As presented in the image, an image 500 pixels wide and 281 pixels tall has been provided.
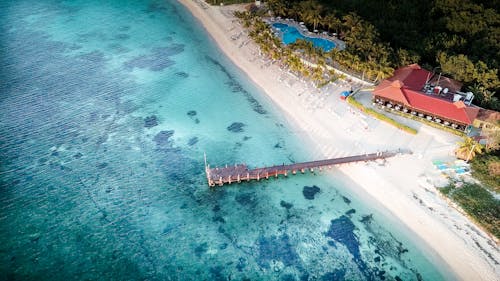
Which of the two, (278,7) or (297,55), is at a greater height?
(278,7)

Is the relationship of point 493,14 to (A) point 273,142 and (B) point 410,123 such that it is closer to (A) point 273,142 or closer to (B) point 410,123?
(B) point 410,123

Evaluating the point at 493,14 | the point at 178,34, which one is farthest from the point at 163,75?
the point at 493,14

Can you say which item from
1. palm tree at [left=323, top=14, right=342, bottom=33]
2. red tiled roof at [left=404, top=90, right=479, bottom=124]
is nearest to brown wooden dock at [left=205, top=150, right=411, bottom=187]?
red tiled roof at [left=404, top=90, right=479, bottom=124]

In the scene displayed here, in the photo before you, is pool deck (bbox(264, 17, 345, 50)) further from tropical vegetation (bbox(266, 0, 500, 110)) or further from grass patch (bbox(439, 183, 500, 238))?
grass patch (bbox(439, 183, 500, 238))

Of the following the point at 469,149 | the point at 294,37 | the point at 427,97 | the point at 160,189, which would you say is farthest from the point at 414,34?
the point at 160,189

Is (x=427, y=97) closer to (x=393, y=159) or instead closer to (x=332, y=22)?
(x=393, y=159)

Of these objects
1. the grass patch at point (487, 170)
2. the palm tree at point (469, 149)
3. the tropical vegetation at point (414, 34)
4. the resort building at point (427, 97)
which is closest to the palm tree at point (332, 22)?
the tropical vegetation at point (414, 34)

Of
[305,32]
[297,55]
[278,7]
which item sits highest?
[278,7]
